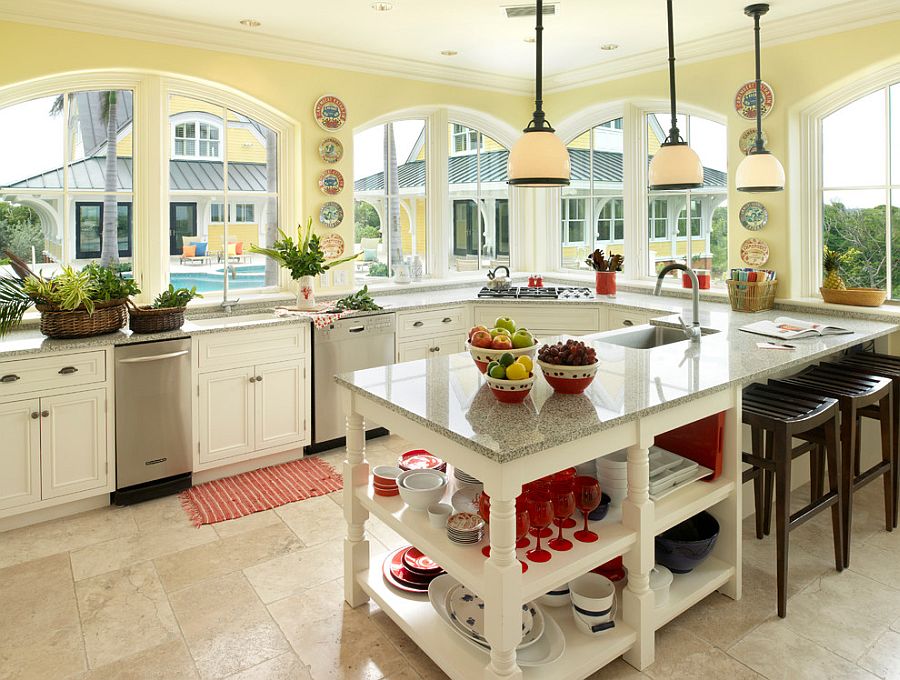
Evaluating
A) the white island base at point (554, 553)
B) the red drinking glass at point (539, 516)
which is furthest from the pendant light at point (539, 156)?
the red drinking glass at point (539, 516)

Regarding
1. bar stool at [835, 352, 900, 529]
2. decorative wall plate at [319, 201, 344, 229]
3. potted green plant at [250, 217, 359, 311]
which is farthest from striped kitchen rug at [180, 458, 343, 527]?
bar stool at [835, 352, 900, 529]

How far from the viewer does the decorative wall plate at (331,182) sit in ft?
16.0

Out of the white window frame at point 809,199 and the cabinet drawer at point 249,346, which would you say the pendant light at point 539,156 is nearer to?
the cabinet drawer at point 249,346

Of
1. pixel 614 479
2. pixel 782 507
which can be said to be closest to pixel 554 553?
pixel 614 479

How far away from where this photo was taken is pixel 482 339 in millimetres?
2467

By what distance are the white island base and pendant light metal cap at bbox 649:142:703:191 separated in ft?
3.59

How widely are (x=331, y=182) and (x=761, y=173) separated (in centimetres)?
285

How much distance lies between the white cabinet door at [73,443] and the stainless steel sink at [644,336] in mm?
2708

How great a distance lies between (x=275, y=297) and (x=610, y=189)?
116 inches

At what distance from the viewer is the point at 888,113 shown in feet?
13.2

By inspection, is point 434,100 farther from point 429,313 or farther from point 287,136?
point 429,313

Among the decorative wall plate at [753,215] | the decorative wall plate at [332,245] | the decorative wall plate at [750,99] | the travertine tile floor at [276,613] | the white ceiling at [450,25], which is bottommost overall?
the travertine tile floor at [276,613]

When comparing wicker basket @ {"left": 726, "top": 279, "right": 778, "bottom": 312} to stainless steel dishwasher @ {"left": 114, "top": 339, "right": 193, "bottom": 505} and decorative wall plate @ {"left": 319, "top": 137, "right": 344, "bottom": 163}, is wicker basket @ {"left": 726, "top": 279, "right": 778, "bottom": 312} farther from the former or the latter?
stainless steel dishwasher @ {"left": 114, "top": 339, "right": 193, "bottom": 505}

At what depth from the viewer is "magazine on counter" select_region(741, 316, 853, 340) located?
3391 mm
